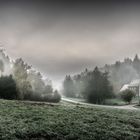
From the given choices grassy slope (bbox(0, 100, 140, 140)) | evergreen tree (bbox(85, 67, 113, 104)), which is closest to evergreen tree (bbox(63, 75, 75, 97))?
evergreen tree (bbox(85, 67, 113, 104))

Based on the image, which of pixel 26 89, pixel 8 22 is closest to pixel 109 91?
pixel 26 89

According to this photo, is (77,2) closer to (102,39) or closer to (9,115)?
(9,115)

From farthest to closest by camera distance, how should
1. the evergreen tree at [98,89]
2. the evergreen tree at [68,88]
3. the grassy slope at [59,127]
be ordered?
the evergreen tree at [68,88], the evergreen tree at [98,89], the grassy slope at [59,127]

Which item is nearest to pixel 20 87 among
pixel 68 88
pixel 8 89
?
pixel 8 89

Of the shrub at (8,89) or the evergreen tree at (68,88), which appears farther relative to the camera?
the evergreen tree at (68,88)

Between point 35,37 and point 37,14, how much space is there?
5.38m

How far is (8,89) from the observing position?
23953 mm

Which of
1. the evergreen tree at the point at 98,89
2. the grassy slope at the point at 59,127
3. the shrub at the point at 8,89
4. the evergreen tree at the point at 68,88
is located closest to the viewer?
the grassy slope at the point at 59,127

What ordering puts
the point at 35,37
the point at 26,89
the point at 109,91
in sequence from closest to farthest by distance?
the point at 35,37 → the point at 26,89 → the point at 109,91

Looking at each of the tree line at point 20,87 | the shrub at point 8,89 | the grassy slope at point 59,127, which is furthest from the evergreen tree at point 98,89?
the grassy slope at point 59,127

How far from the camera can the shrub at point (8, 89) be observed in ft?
77.9

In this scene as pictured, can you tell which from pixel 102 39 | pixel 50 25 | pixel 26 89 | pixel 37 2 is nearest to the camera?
pixel 37 2

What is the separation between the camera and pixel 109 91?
4106 centimetres

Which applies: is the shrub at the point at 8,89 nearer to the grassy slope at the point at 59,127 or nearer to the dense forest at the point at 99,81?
the grassy slope at the point at 59,127
